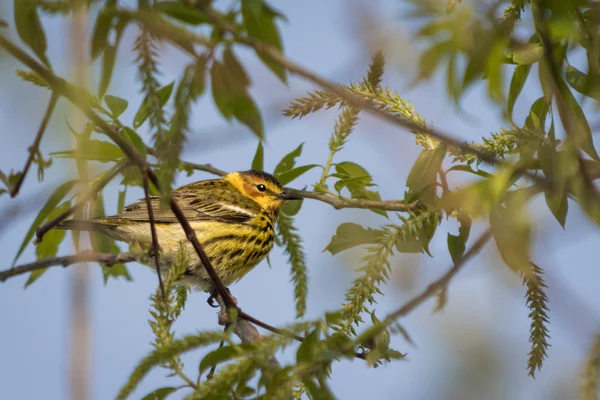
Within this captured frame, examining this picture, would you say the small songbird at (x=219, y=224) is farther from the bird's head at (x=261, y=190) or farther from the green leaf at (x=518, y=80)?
the green leaf at (x=518, y=80)

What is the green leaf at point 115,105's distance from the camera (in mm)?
2975

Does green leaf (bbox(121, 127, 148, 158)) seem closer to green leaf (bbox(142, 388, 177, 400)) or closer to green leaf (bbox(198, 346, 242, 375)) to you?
green leaf (bbox(142, 388, 177, 400))

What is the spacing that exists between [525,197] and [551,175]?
689mm

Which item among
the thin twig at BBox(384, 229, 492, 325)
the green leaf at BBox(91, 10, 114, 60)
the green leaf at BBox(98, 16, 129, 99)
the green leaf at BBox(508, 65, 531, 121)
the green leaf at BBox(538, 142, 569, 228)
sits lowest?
the thin twig at BBox(384, 229, 492, 325)

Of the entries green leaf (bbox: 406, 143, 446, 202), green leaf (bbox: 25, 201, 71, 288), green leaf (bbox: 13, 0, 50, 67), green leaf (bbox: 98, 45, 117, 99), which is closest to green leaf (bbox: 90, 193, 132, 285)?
green leaf (bbox: 25, 201, 71, 288)

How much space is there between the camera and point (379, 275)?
7.06 ft

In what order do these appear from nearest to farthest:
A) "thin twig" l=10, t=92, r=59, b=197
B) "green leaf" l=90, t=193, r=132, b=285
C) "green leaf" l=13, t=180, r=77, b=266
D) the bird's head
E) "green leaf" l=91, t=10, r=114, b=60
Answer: "green leaf" l=91, t=10, r=114, b=60, "thin twig" l=10, t=92, r=59, b=197, "green leaf" l=13, t=180, r=77, b=266, "green leaf" l=90, t=193, r=132, b=285, the bird's head

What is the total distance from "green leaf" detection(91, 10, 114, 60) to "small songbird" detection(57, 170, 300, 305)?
8.55 feet

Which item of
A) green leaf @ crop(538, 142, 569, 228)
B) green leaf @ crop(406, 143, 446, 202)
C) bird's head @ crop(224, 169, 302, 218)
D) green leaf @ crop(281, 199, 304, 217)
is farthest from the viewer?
bird's head @ crop(224, 169, 302, 218)

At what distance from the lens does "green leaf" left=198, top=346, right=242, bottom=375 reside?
170cm

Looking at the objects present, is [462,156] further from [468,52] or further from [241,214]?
[241,214]

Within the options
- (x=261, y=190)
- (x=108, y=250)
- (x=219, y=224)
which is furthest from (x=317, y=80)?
(x=261, y=190)

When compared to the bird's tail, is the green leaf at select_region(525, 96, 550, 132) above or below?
below

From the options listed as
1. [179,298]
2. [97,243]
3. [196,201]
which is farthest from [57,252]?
[196,201]
